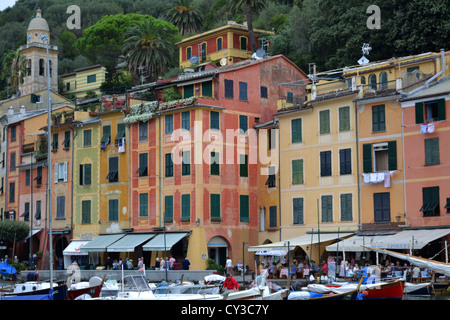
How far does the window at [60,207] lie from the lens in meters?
70.4

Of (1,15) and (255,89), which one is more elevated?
(1,15)

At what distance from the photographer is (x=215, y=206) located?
2360 inches

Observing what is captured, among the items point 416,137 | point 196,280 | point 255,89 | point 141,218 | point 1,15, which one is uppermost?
point 1,15

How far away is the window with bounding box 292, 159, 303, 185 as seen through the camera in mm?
58562

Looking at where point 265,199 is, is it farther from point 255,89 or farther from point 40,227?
point 40,227

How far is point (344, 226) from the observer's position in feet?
181

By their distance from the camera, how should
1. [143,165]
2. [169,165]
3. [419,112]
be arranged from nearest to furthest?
[419,112], [169,165], [143,165]

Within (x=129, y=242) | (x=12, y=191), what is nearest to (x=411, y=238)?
(x=129, y=242)

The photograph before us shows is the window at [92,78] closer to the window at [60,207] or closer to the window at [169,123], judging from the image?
the window at [60,207]

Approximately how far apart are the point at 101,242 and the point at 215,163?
11293mm

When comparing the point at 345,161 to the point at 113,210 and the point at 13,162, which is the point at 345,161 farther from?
the point at 13,162

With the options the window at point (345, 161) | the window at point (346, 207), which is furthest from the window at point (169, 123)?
the window at point (346, 207)
